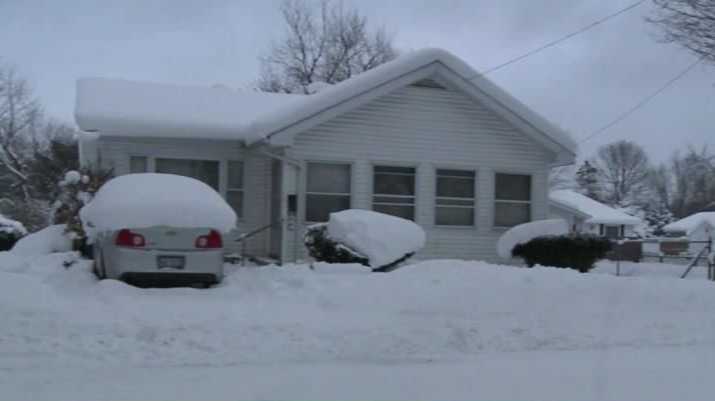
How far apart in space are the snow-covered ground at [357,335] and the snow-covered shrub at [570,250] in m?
3.63

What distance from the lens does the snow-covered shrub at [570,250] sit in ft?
55.1

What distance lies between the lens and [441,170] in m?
18.3

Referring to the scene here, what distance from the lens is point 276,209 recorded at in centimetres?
1770

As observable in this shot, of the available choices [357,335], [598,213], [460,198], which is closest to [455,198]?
[460,198]

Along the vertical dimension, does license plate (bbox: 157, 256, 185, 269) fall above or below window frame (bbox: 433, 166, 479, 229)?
below

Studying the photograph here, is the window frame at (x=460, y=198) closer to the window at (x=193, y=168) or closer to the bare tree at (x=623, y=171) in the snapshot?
the window at (x=193, y=168)

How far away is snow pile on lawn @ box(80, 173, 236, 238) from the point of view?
441 inches

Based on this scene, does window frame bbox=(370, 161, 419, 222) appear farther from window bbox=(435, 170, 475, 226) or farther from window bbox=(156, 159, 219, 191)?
window bbox=(156, 159, 219, 191)

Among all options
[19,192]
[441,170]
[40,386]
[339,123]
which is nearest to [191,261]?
[40,386]

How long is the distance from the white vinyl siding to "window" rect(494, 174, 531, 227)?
0.17 meters

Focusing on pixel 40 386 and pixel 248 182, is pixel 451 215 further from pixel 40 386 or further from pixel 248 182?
pixel 40 386

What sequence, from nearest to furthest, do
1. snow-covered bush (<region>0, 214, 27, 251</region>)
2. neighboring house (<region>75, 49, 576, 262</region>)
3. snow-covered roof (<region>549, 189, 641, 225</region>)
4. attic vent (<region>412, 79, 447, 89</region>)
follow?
neighboring house (<region>75, 49, 576, 262</region>) → attic vent (<region>412, 79, 447, 89</region>) → snow-covered bush (<region>0, 214, 27, 251</region>) → snow-covered roof (<region>549, 189, 641, 225</region>)

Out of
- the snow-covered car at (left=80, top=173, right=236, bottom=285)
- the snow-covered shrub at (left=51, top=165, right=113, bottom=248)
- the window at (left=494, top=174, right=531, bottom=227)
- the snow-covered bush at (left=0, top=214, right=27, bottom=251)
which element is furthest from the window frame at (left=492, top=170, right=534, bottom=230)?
the snow-covered bush at (left=0, top=214, right=27, bottom=251)

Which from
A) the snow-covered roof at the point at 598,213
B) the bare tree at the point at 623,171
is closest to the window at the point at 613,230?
the snow-covered roof at the point at 598,213
